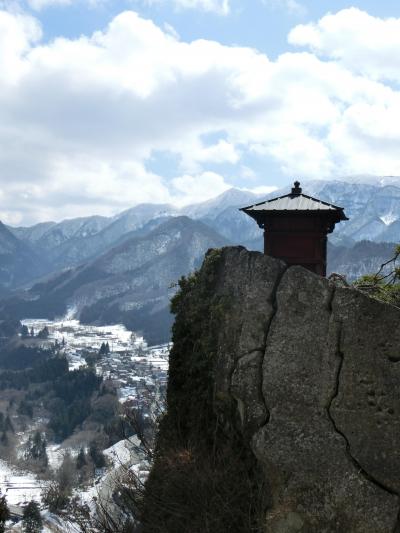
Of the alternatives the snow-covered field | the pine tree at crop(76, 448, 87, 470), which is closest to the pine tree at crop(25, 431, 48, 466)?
the snow-covered field

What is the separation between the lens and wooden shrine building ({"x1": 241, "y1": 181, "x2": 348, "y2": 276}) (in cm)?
2236

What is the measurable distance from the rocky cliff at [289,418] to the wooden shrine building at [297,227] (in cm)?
439

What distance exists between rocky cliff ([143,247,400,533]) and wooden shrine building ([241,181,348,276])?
14.4 ft

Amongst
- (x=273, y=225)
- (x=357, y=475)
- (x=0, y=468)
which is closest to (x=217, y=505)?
(x=357, y=475)

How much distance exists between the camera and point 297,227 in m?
22.6

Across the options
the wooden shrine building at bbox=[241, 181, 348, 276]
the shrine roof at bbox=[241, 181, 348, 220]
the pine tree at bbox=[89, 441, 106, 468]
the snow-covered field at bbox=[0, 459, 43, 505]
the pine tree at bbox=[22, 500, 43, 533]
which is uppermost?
the shrine roof at bbox=[241, 181, 348, 220]

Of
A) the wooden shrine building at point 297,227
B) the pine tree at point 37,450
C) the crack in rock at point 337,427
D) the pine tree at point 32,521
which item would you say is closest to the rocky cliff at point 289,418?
the crack in rock at point 337,427

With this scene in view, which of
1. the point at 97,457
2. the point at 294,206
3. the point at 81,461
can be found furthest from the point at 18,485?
the point at 294,206

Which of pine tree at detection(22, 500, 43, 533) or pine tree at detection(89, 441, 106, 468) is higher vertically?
pine tree at detection(22, 500, 43, 533)

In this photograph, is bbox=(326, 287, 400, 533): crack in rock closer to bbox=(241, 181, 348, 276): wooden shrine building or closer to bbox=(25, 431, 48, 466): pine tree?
bbox=(241, 181, 348, 276): wooden shrine building

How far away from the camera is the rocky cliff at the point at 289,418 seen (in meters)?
15.3

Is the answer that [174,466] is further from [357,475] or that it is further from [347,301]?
[347,301]

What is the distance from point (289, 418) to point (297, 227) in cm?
863

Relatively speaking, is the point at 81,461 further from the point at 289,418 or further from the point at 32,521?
the point at 289,418
